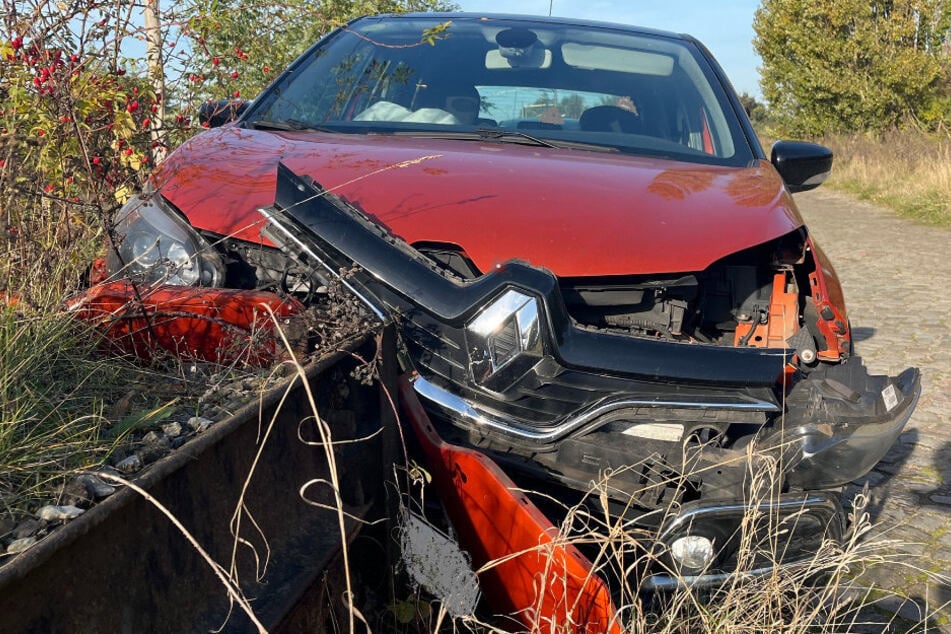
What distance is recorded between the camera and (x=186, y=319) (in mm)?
2215

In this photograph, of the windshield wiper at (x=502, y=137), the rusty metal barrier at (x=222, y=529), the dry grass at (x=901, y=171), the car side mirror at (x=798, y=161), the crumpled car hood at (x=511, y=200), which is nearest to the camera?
the rusty metal barrier at (x=222, y=529)

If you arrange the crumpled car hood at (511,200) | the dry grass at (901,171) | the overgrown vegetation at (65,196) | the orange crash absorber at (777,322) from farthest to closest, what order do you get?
the dry grass at (901,171), the orange crash absorber at (777,322), the crumpled car hood at (511,200), the overgrown vegetation at (65,196)

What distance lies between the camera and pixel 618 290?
254cm

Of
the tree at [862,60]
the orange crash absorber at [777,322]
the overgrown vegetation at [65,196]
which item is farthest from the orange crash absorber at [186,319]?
the tree at [862,60]

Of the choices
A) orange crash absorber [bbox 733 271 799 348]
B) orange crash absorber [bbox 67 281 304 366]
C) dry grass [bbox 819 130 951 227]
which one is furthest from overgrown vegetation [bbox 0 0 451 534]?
dry grass [bbox 819 130 951 227]

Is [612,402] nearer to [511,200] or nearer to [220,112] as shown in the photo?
[511,200]

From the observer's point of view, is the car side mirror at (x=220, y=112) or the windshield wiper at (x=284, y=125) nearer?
the windshield wiper at (x=284, y=125)

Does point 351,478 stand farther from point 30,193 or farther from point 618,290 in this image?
point 30,193

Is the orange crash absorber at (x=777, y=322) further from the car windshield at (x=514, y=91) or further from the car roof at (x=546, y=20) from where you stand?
the car roof at (x=546, y=20)

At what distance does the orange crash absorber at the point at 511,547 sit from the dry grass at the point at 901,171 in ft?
44.1

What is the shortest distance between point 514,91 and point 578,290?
152 cm

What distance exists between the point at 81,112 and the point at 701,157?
2258 mm

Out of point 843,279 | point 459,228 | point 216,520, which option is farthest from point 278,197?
point 843,279

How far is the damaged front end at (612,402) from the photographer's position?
2.11m
